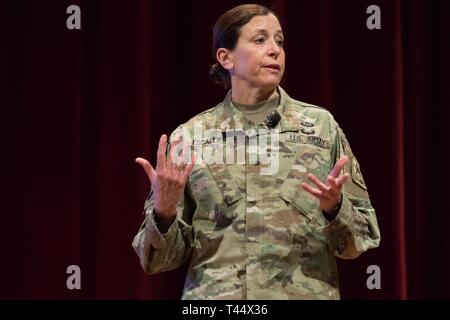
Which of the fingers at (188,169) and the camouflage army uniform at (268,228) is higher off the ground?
the fingers at (188,169)

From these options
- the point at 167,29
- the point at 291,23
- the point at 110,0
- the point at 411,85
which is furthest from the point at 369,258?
the point at 110,0

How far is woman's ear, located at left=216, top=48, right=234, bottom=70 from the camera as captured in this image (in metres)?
2.08

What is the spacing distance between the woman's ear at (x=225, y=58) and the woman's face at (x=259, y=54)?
18mm

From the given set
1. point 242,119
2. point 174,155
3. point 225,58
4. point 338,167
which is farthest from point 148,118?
point 338,167

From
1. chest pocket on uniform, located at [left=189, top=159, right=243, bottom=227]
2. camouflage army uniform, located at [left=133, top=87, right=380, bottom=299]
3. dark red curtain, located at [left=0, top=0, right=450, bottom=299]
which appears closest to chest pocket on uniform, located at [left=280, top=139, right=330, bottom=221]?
camouflage army uniform, located at [left=133, top=87, right=380, bottom=299]

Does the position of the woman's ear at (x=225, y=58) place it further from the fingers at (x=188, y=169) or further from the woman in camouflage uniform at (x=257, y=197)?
the fingers at (x=188, y=169)

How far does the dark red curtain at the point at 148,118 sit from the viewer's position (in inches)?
107

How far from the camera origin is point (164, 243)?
5.98ft

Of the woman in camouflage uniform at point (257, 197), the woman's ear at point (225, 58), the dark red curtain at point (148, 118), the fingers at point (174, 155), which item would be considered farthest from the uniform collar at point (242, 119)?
the dark red curtain at point (148, 118)

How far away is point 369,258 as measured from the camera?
2.74 m

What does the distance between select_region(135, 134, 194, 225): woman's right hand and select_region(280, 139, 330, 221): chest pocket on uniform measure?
0.83 feet

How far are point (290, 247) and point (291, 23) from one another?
124 centimetres

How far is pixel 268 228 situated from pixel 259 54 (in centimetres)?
47

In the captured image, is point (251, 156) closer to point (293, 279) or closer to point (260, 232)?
point (260, 232)
